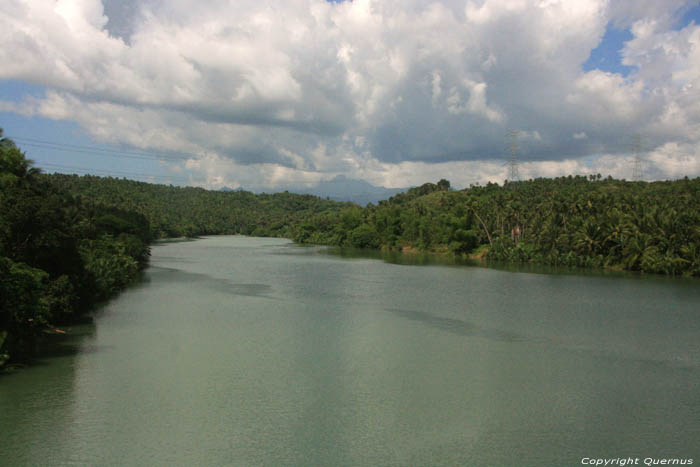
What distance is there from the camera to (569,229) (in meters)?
71.8

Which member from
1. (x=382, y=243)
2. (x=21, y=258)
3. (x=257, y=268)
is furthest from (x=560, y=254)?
(x=21, y=258)

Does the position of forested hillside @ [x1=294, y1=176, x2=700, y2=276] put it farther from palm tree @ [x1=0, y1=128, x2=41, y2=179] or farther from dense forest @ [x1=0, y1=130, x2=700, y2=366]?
palm tree @ [x1=0, y1=128, x2=41, y2=179]

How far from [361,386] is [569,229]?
196 ft

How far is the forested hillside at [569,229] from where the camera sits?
59250mm

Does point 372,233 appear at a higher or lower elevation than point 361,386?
higher

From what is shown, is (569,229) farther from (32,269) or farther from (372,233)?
(32,269)

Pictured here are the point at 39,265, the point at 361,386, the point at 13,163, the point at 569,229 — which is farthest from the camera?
the point at 569,229

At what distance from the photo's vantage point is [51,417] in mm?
16938

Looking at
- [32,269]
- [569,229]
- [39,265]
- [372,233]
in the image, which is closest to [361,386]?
[32,269]

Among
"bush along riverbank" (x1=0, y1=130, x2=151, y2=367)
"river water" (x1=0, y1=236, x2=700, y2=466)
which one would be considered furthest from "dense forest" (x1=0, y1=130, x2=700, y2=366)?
"river water" (x1=0, y1=236, x2=700, y2=466)

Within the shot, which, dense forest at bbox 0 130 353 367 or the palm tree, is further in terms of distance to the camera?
the palm tree

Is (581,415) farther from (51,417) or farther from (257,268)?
(257,268)

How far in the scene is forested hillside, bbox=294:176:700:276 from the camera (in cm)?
5925

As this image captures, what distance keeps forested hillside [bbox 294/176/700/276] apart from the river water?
2426 cm
